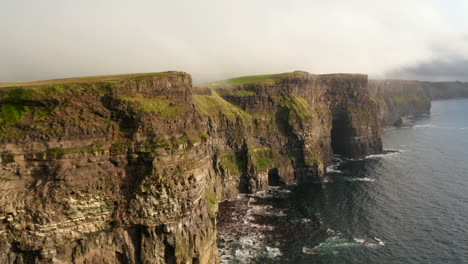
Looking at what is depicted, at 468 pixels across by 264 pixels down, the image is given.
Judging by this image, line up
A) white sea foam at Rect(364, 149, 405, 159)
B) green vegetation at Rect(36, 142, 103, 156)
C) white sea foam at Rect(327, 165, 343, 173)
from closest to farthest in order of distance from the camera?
green vegetation at Rect(36, 142, 103, 156)
white sea foam at Rect(327, 165, 343, 173)
white sea foam at Rect(364, 149, 405, 159)

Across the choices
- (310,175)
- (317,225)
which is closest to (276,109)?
(310,175)

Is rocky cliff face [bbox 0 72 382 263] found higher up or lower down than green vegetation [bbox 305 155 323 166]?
higher up

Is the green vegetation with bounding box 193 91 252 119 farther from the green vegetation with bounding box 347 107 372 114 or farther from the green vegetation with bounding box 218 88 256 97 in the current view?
the green vegetation with bounding box 347 107 372 114

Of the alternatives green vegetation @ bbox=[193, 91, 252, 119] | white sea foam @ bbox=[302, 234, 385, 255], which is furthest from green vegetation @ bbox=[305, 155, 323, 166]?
white sea foam @ bbox=[302, 234, 385, 255]

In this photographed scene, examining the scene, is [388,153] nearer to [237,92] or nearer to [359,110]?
[359,110]

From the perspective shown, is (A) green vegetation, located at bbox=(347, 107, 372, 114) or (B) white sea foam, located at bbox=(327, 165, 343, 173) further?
(A) green vegetation, located at bbox=(347, 107, 372, 114)

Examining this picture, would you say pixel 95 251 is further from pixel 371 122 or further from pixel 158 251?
pixel 371 122

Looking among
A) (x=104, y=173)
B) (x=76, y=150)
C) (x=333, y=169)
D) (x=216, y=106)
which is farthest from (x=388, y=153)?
(x=76, y=150)

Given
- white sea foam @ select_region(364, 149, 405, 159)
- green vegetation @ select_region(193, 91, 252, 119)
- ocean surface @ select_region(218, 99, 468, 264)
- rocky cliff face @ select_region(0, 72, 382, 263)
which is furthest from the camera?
white sea foam @ select_region(364, 149, 405, 159)
